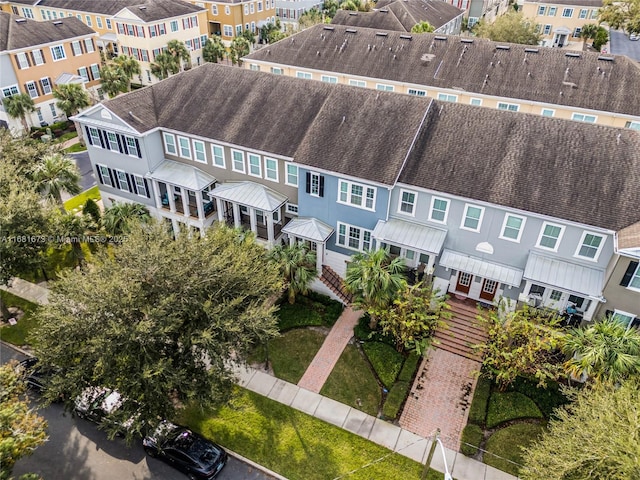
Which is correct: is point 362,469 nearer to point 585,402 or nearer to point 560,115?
point 585,402

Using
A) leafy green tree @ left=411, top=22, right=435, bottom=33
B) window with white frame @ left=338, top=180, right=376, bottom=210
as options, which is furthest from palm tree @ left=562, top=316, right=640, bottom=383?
leafy green tree @ left=411, top=22, right=435, bottom=33

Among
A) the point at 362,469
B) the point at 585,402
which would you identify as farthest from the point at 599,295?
the point at 362,469

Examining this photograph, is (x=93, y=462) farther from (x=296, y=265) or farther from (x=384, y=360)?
(x=384, y=360)

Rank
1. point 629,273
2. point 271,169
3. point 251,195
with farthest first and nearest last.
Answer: point 251,195
point 271,169
point 629,273

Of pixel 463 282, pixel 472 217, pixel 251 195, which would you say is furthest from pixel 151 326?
pixel 463 282

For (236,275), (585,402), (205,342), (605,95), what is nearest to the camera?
(585,402)

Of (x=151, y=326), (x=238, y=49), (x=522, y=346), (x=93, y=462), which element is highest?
(x=151, y=326)
